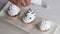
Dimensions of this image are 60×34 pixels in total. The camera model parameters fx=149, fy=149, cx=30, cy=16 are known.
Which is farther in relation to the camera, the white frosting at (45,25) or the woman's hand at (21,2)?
the woman's hand at (21,2)

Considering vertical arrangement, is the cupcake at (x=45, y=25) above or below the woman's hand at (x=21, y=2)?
below

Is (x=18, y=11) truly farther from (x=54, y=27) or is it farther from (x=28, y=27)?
(x=54, y=27)

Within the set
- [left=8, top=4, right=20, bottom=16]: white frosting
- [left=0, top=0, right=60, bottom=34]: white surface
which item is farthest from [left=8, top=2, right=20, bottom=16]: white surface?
[left=0, top=0, right=60, bottom=34]: white surface

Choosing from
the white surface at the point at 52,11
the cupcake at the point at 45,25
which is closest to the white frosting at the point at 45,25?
the cupcake at the point at 45,25

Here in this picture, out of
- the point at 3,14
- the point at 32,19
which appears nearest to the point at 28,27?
the point at 32,19

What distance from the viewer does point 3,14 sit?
2.90 feet

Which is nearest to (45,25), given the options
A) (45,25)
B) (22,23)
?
(45,25)

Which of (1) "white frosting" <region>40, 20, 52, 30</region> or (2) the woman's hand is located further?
(2) the woman's hand

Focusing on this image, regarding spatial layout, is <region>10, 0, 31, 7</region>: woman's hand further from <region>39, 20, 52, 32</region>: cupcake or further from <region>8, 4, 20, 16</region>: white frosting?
<region>39, 20, 52, 32</region>: cupcake

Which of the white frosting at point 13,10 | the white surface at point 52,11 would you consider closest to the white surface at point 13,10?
the white frosting at point 13,10

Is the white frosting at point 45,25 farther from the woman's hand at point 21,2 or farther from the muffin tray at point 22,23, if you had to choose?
the woman's hand at point 21,2

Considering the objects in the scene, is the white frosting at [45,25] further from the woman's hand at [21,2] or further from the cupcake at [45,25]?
the woman's hand at [21,2]

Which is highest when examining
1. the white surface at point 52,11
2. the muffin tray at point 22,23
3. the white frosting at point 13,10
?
the white surface at point 52,11

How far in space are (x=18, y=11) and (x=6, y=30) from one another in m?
0.13
